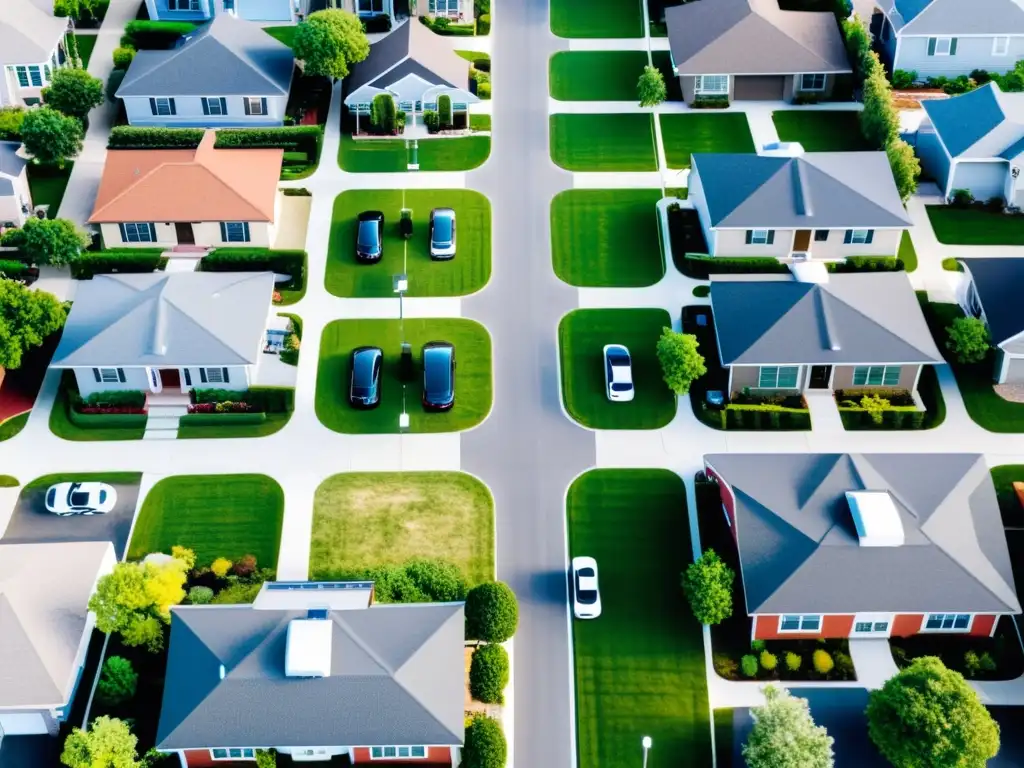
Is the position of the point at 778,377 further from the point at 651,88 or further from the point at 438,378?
the point at 651,88

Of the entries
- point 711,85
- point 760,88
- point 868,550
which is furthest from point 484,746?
point 760,88

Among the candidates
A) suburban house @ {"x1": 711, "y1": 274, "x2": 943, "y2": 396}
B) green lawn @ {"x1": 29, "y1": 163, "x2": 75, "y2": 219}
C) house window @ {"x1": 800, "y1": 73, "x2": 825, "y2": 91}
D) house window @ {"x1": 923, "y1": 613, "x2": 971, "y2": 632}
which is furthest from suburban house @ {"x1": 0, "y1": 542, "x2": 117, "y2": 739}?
house window @ {"x1": 800, "y1": 73, "x2": 825, "y2": 91}

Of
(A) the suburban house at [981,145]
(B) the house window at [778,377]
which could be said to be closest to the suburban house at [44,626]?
(B) the house window at [778,377]

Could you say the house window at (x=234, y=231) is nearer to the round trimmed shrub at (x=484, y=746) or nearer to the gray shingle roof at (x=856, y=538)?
the gray shingle roof at (x=856, y=538)

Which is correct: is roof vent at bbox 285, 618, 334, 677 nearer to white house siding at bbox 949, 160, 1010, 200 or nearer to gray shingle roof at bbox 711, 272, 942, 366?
gray shingle roof at bbox 711, 272, 942, 366

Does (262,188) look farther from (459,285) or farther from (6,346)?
(6,346)
